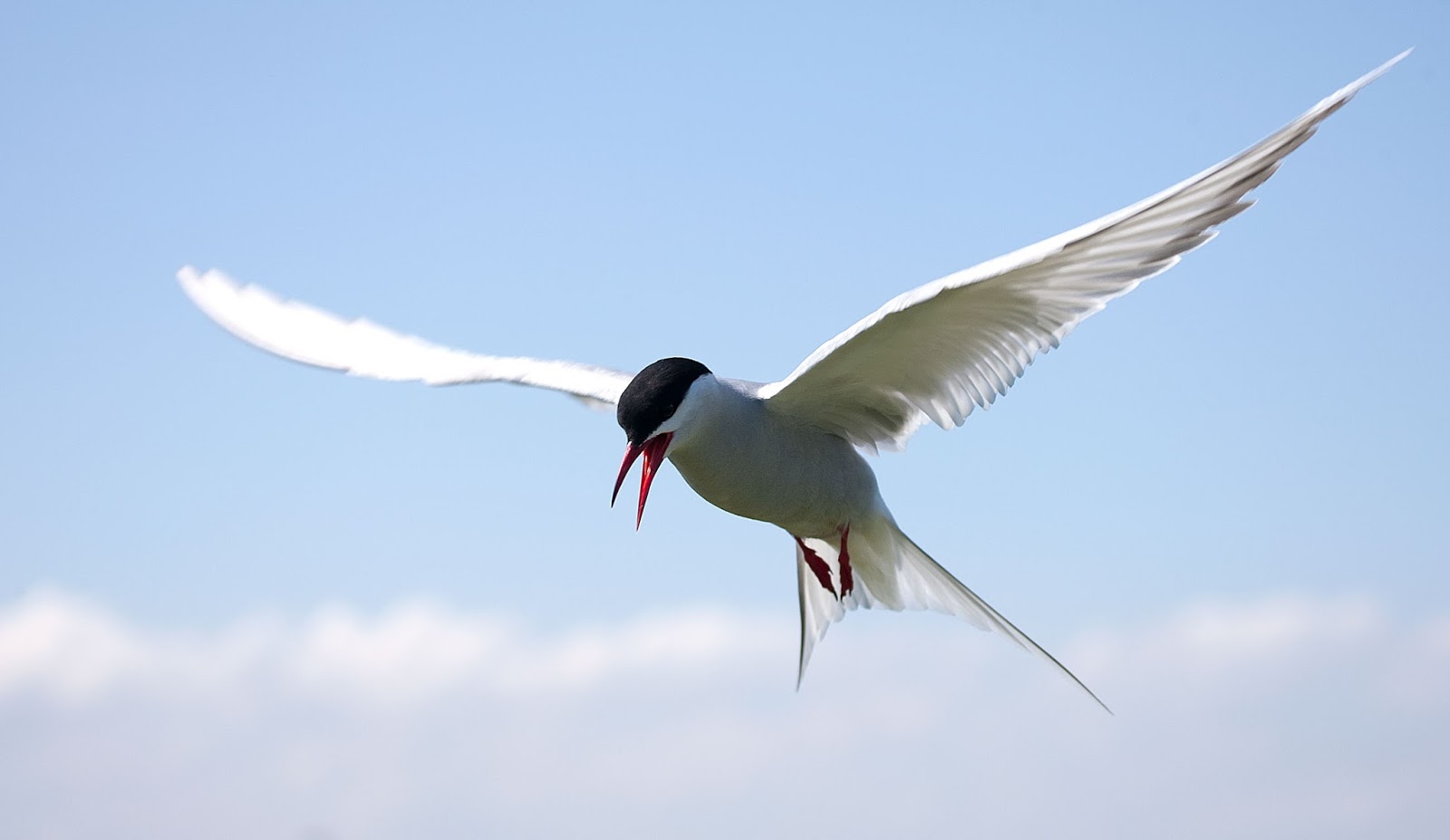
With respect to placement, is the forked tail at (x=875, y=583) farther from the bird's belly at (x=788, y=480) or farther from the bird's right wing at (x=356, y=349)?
the bird's right wing at (x=356, y=349)

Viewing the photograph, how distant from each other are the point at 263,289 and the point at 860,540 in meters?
3.40

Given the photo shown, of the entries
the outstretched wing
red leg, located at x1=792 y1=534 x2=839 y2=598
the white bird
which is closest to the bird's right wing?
the white bird

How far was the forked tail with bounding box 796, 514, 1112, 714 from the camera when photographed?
537 centimetres

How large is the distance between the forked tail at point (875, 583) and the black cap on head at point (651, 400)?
1.20 metres

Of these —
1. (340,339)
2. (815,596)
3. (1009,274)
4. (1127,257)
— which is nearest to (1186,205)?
(1127,257)

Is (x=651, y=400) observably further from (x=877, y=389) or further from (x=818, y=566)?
(x=818, y=566)

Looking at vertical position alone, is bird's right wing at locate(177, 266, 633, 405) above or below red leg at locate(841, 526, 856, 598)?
Answer: above

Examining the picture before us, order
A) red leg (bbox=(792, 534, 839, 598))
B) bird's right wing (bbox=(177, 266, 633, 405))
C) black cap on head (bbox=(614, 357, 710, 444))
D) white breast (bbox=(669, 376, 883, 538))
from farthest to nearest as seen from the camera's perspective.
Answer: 1. bird's right wing (bbox=(177, 266, 633, 405))
2. red leg (bbox=(792, 534, 839, 598))
3. white breast (bbox=(669, 376, 883, 538))
4. black cap on head (bbox=(614, 357, 710, 444))

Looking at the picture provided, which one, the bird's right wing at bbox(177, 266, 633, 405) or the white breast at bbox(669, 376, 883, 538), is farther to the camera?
the bird's right wing at bbox(177, 266, 633, 405)

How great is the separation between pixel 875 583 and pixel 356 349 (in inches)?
109

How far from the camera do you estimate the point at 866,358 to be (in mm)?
4797

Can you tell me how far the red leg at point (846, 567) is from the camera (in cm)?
546

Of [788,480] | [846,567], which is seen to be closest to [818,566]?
[846,567]

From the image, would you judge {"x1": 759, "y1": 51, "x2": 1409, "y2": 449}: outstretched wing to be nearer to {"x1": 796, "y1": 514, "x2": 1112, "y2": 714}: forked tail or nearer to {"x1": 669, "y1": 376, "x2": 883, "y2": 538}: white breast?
{"x1": 669, "y1": 376, "x2": 883, "y2": 538}: white breast
